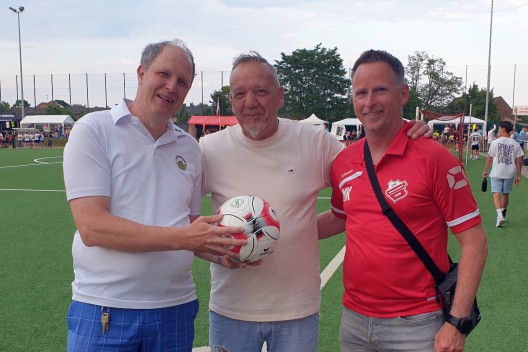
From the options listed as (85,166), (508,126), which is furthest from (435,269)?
(508,126)

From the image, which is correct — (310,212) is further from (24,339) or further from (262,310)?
(24,339)

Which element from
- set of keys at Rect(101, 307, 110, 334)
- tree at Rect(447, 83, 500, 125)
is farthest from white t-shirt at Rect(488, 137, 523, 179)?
tree at Rect(447, 83, 500, 125)

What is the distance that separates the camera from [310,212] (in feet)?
10.5

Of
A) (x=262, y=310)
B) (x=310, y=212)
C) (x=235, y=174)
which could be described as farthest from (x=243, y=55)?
(x=262, y=310)

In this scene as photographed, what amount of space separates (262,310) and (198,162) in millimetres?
989

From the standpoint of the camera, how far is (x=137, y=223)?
95.2 inches

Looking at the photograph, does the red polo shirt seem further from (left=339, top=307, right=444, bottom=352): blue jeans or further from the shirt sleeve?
the shirt sleeve

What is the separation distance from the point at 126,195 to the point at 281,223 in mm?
1004

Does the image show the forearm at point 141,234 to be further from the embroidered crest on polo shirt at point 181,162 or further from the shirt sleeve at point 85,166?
the embroidered crest on polo shirt at point 181,162

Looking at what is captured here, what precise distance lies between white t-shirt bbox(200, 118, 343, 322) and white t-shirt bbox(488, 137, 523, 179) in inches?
347

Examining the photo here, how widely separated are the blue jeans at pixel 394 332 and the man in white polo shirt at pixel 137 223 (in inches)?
36.9

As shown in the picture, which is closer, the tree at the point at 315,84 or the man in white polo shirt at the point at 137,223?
the man in white polo shirt at the point at 137,223

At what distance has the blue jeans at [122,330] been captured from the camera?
98.5 inches

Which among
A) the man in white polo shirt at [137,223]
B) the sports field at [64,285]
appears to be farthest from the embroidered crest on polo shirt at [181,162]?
the sports field at [64,285]
